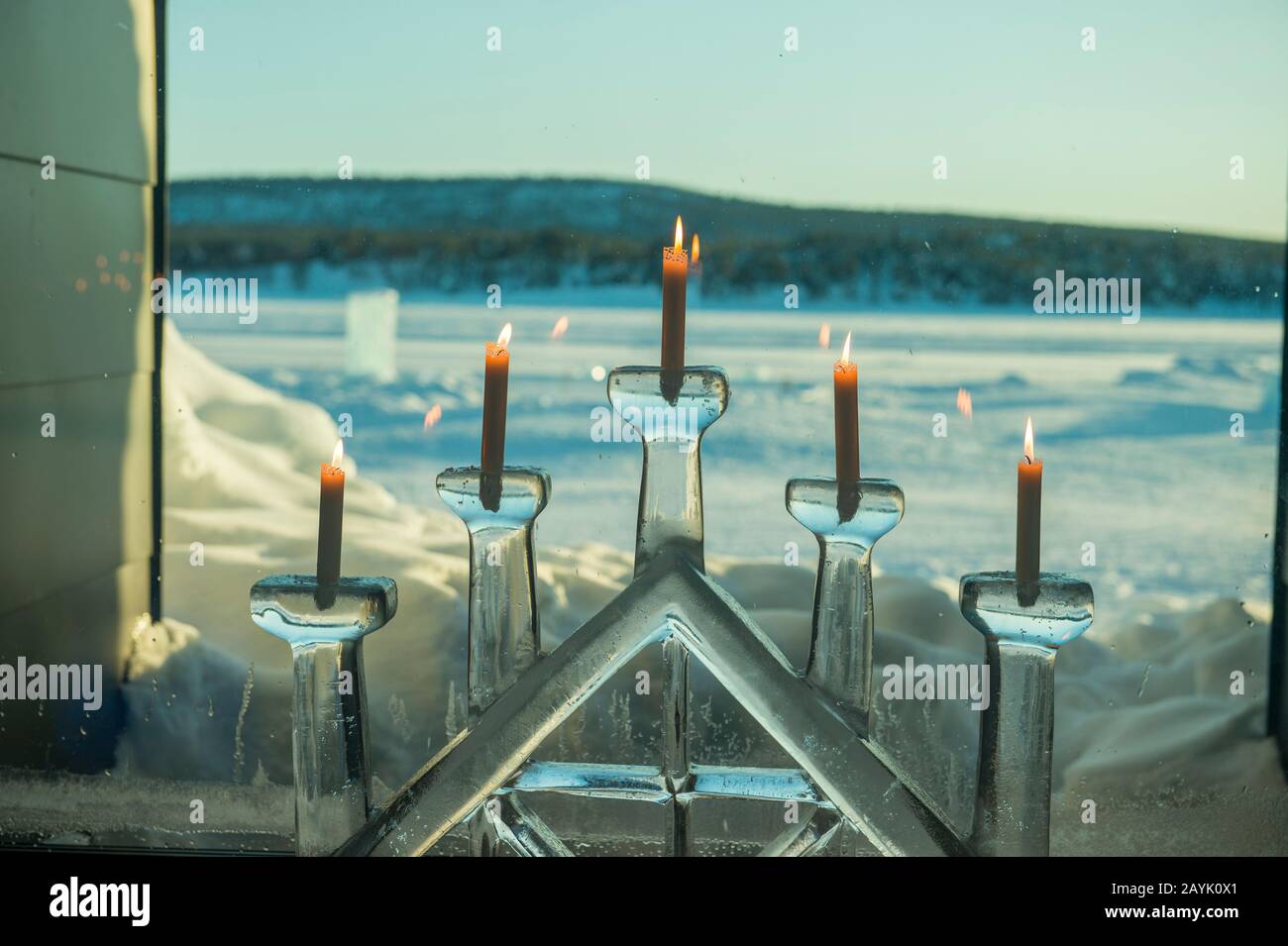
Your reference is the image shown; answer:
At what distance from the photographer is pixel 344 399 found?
4.56 ft

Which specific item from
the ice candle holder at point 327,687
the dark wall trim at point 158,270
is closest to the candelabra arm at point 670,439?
the ice candle holder at point 327,687

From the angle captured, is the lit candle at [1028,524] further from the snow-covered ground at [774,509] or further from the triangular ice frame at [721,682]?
the snow-covered ground at [774,509]

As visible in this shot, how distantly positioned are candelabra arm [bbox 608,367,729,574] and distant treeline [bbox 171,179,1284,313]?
2.53ft

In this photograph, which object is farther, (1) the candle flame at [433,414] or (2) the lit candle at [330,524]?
(1) the candle flame at [433,414]

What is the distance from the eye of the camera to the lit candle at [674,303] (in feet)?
1.63

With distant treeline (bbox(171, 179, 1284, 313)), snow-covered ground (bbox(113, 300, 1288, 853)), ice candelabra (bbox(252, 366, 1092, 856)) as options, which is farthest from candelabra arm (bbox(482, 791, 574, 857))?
distant treeline (bbox(171, 179, 1284, 313))

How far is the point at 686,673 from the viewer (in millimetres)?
542

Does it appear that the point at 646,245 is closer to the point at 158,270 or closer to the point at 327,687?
the point at 158,270

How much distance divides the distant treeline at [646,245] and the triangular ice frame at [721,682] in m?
0.80

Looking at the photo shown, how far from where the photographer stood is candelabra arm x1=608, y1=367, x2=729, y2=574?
495 millimetres

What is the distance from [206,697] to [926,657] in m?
0.78

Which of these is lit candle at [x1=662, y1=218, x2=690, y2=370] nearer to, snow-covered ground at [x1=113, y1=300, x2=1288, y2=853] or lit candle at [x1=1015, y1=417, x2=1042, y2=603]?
lit candle at [x1=1015, y1=417, x2=1042, y2=603]
